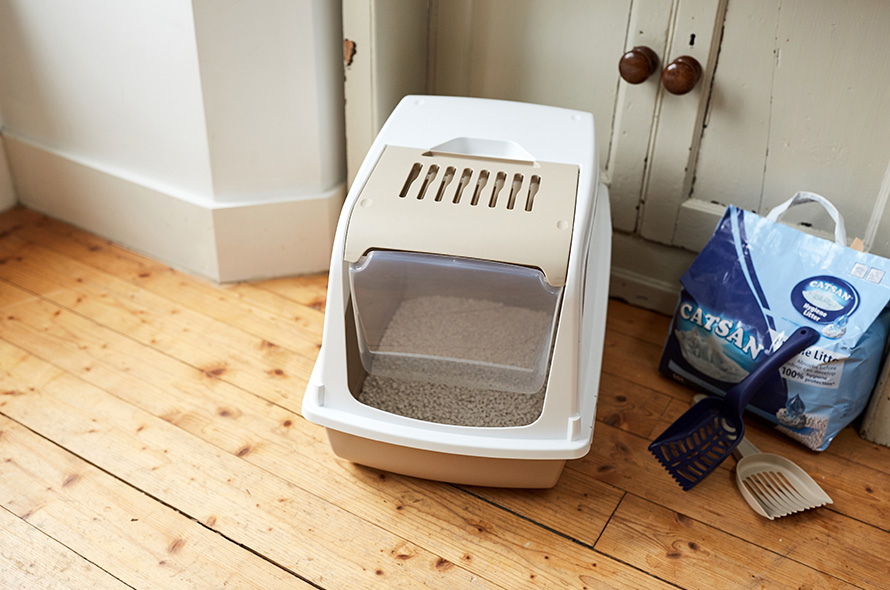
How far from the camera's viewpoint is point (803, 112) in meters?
1.19

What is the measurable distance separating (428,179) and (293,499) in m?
0.48

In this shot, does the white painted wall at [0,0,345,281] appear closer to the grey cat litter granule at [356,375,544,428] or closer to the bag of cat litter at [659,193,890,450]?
the grey cat litter granule at [356,375,544,428]

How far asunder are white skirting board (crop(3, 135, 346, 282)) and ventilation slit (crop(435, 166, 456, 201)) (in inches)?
19.0

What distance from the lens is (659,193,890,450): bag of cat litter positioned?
1.09 meters

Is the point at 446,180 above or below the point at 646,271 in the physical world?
above

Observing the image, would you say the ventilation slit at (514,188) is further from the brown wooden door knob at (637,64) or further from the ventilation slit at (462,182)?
the brown wooden door knob at (637,64)

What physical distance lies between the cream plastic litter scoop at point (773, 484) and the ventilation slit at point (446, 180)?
0.59 metres

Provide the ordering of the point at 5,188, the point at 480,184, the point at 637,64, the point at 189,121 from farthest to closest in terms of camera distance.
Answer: the point at 5,188, the point at 189,121, the point at 637,64, the point at 480,184

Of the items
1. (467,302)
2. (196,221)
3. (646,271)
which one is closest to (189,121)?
(196,221)

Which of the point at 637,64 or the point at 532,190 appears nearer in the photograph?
the point at 532,190

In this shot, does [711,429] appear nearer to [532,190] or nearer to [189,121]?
[532,190]

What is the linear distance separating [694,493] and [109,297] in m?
1.08

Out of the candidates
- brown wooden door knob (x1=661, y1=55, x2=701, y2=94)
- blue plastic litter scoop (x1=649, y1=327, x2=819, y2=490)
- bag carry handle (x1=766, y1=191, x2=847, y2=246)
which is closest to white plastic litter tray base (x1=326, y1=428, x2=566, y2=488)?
blue plastic litter scoop (x1=649, y1=327, x2=819, y2=490)

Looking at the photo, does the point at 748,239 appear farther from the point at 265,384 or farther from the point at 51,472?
the point at 51,472
